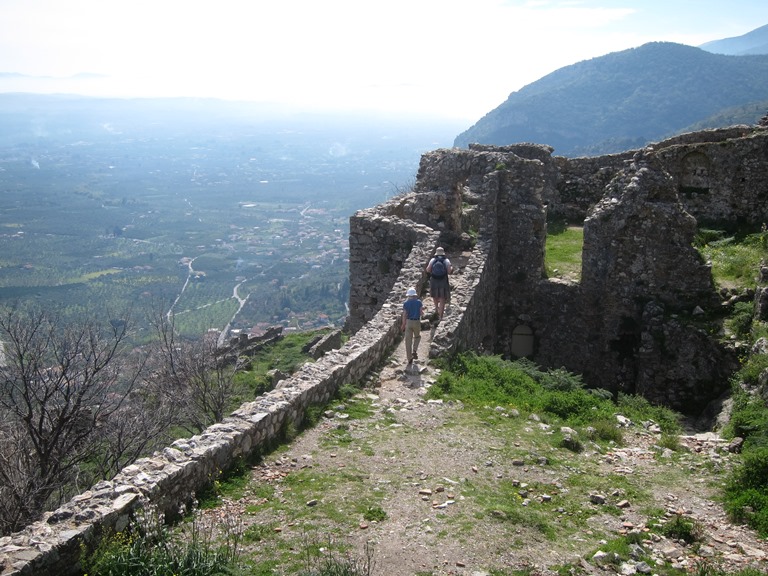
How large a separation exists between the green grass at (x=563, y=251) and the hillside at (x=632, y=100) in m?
79.0

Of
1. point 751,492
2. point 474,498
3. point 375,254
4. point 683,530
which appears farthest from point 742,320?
point 474,498

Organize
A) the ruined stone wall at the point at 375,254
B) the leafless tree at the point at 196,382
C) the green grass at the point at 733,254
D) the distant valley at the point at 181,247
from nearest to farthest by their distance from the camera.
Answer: the green grass at the point at 733,254, the ruined stone wall at the point at 375,254, the leafless tree at the point at 196,382, the distant valley at the point at 181,247

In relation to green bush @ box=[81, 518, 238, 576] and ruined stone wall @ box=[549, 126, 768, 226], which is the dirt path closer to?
green bush @ box=[81, 518, 238, 576]

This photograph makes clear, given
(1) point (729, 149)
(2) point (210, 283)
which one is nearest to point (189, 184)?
(2) point (210, 283)

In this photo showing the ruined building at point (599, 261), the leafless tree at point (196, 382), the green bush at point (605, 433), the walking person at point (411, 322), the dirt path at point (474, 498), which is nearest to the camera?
the dirt path at point (474, 498)

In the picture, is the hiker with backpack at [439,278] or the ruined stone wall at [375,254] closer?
the hiker with backpack at [439,278]

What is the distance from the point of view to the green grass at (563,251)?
67.6 ft

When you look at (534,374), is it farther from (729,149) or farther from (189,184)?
(189,184)

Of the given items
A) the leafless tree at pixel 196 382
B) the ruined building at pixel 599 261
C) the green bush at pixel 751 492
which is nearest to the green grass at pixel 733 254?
the ruined building at pixel 599 261

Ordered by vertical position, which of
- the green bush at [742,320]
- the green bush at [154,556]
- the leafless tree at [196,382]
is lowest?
the leafless tree at [196,382]

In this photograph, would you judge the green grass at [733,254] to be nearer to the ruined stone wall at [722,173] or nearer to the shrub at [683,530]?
the ruined stone wall at [722,173]

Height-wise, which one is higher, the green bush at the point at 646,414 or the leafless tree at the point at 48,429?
the green bush at the point at 646,414

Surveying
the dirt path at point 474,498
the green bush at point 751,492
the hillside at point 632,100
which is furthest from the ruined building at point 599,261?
the hillside at point 632,100

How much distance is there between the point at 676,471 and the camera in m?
9.95
